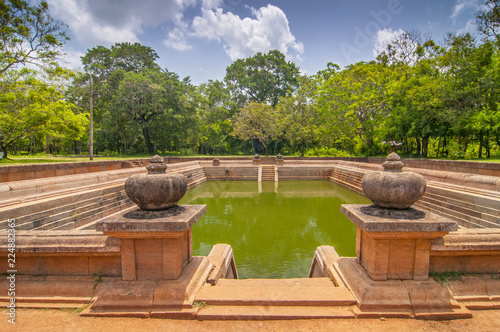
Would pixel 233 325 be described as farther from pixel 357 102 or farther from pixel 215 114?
pixel 215 114

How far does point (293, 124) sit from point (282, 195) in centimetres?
1677

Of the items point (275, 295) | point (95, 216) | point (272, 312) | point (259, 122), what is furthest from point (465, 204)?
point (259, 122)

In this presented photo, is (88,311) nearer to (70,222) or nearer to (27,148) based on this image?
(70,222)

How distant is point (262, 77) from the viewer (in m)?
34.5

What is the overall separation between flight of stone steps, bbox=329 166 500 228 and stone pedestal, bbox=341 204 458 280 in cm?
382

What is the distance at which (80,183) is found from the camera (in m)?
6.43

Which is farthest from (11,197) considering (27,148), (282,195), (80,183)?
(27,148)

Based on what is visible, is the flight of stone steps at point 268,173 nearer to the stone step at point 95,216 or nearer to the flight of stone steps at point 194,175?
the flight of stone steps at point 194,175

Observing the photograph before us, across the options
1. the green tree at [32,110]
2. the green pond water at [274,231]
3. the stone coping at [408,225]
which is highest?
the green tree at [32,110]

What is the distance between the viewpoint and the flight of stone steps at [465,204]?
4.65 metres

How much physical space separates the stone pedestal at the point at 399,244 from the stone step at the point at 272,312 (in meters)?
0.45

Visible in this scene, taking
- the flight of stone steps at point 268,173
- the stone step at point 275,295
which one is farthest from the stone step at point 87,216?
the flight of stone steps at point 268,173

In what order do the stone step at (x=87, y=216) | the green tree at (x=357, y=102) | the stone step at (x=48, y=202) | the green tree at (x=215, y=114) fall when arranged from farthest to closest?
the green tree at (x=215, y=114)
the green tree at (x=357, y=102)
the stone step at (x=87, y=216)
the stone step at (x=48, y=202)

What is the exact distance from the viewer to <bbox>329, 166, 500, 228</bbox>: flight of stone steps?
4648 millimetres
